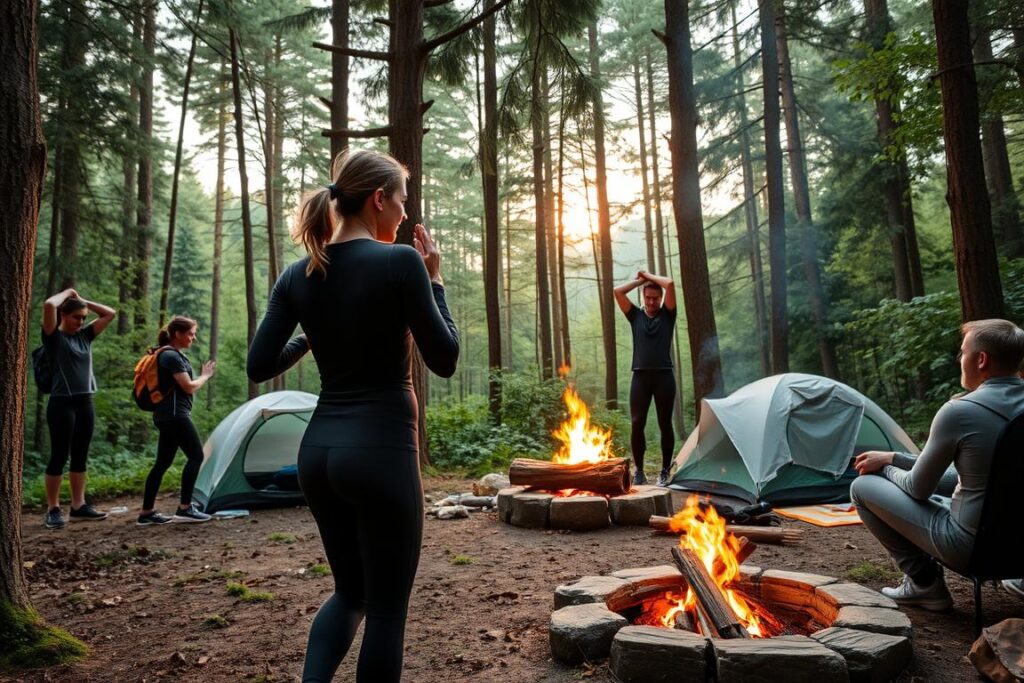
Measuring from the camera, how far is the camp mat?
568cm

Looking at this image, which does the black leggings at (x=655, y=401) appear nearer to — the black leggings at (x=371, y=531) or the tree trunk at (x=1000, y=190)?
the black leggings at (x=371, y=531)

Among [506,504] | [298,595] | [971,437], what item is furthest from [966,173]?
[298,595]

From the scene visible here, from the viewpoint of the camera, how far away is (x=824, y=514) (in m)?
5.99

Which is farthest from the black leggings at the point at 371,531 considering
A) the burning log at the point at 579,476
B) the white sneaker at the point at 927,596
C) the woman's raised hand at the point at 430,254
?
the burning log at the point at 579,476

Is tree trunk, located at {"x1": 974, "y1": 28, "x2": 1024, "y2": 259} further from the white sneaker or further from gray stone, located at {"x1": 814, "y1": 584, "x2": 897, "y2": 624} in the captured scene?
gray stone, located at {"x1": 814, "y1": 584, "x2": 897, "y2": 624}

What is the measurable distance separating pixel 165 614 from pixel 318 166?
16321mm

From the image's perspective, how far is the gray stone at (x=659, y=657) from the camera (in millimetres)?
2400

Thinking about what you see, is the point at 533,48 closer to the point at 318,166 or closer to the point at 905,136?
the point at 905,136

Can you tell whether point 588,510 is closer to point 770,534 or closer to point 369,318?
point 770,534

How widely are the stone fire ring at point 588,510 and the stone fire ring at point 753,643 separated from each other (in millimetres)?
2431

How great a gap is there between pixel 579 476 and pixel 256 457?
12.9ft

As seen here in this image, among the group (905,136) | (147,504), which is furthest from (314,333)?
(905,136)

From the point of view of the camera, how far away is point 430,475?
Result: 888 cm

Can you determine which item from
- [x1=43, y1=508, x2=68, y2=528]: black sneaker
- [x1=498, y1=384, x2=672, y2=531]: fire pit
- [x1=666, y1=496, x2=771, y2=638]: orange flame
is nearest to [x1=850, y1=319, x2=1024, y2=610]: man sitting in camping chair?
[x1=666, y1=496, x2=771, y2=638]: orange flame
